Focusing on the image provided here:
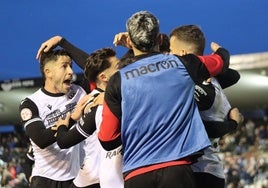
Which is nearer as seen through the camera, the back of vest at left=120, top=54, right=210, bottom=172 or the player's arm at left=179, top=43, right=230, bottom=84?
the back of vest at left=120, top=54, right=210, bottom=172

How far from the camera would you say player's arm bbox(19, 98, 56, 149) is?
332cm

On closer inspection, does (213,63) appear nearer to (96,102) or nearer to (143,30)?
(143,30)

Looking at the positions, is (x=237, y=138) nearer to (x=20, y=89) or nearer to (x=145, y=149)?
(x=20, y=89)

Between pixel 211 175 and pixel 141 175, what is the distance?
0.50 metres

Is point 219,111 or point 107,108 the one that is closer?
point 107,108

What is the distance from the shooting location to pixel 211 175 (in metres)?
2.86

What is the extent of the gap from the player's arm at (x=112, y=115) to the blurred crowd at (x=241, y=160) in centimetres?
867

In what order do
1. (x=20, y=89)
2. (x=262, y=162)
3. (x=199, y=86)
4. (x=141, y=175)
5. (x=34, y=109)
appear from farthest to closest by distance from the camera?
(x=20, y=89)
(x=262, y=162)
(x=34, y=109)
(x=199, y=86)
(x=141, y=175)

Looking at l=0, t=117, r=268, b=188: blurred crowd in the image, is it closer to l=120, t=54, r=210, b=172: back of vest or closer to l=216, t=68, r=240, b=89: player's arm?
l=216, t=68, r=240, b=89: player's arm

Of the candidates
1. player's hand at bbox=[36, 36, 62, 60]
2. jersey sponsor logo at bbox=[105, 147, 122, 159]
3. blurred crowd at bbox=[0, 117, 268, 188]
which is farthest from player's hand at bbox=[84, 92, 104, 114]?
blurred crowd at bbox=[0, 117, 268, 188]

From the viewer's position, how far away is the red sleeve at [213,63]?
2672mm

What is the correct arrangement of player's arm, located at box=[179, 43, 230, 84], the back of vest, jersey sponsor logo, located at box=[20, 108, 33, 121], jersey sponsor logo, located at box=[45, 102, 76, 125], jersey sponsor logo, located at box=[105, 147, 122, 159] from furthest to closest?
jersey sponsor logo, located at box=[45, 102, 76, 125] < jersey sponsor logo, located at box=[20, 108, 33, 121] < jersey sponsor logo, located at box=[105, 147, 122, 159] < player's arm, located at box=[179, 43, 230, 84] < the back of vest

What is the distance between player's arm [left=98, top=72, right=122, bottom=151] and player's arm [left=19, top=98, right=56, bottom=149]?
0.81 meters

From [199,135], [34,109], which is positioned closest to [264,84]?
[34,109]
